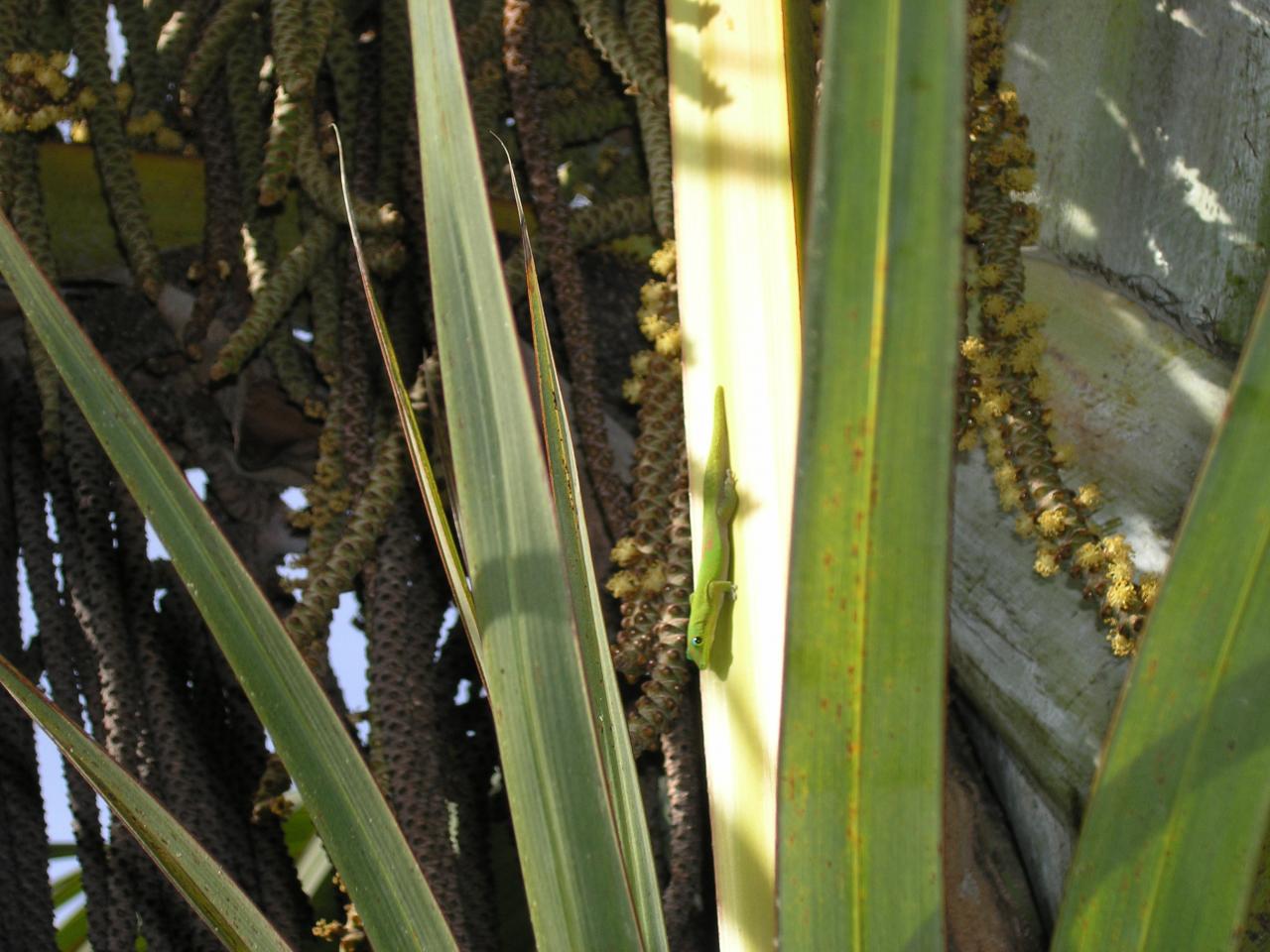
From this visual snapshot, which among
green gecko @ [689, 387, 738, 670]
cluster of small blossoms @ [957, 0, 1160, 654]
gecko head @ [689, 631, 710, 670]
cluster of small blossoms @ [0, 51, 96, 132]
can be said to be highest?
cluster of small blossoms @ [0, 51, 96, 132]

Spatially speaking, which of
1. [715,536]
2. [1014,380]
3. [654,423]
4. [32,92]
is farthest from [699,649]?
[32,92]

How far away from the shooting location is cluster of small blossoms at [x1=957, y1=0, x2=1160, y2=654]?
94cm

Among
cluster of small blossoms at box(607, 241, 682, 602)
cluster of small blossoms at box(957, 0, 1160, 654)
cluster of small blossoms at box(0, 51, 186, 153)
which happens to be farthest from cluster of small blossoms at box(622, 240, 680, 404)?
cluster of small blossoms at box(0, 51, 186, 153)

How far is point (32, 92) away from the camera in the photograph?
1.23 meters

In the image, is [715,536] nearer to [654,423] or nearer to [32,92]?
[654,423]

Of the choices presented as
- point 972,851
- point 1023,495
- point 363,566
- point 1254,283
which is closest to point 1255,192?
point 1254,283

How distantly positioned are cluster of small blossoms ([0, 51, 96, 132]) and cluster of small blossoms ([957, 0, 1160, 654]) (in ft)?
2.99

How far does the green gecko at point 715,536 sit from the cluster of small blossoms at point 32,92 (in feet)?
2.78

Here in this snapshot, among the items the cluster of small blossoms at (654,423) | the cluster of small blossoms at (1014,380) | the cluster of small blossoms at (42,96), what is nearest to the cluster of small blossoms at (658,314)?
the cluster of small blossoms at (654,423)

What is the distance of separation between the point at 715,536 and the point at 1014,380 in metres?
0.38

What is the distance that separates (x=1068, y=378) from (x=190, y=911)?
94cm

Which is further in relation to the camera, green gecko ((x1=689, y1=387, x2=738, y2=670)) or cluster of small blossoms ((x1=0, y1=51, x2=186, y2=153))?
cluster of small blossoms ((x1=0, y1=51, x2=186, y2=153))

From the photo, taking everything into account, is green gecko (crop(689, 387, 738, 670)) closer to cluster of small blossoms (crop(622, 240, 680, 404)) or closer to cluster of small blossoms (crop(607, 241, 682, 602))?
cluster of small blossoms (crop(607, 241, 682, 602))

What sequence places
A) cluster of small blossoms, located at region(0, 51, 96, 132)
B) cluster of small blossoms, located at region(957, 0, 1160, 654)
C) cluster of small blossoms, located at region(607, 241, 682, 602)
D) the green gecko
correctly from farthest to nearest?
cluster of small blossoms, located at region(0, 51, 96, 132)
cluster of small blossoms, located at region(607, 241, 682, 602)
cluster of small blossoms, located at region(957, 0, 1160, 654)
the green gecko
